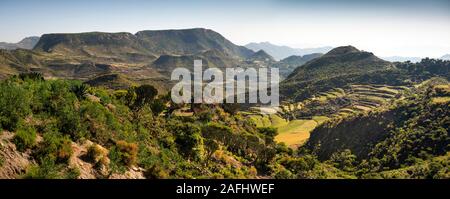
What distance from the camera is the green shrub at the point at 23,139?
16.9 meters

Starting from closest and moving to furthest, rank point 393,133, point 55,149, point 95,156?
point 55,149 < point 95,156 < point 393,133

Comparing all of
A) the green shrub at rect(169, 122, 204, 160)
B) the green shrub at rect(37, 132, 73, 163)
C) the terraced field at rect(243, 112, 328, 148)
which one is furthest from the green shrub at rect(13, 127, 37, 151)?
the terraced field at rect(243, 112, 328, 148)

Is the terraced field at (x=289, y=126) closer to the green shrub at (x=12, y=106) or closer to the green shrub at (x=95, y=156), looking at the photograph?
the green shrub at (x=95, y=156)

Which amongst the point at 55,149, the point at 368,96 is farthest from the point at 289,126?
the point at 55,149

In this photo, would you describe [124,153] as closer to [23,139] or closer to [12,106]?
[23,139]

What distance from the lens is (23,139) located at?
56.3ft

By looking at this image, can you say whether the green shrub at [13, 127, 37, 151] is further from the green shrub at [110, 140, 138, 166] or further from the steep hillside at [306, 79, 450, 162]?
the steep hillside at [306, 79, 450, 162]

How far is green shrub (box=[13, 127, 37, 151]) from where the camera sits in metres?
16.9

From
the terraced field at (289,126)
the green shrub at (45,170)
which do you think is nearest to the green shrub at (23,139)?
the green shrub at (45,170)

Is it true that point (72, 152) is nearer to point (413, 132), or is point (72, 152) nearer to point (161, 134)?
point (161, 134)

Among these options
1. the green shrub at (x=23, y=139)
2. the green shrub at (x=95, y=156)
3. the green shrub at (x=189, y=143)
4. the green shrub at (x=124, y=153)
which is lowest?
the green shrub at (x=189, y=143)

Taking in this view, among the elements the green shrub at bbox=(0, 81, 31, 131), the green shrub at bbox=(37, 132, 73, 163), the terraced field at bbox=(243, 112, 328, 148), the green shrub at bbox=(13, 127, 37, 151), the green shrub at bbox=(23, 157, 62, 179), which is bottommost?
the terraced field at bbox=(243, 112, 328, 148)
